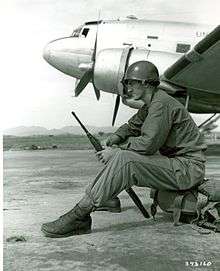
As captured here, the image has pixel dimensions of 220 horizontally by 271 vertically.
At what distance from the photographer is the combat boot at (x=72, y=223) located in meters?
3.15

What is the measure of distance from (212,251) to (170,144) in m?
0.92

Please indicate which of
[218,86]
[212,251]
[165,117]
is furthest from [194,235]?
[218,86]

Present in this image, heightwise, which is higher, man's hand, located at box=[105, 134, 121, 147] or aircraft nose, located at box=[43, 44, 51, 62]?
aircraft nose, located at box=[43, 44, 51, 62]

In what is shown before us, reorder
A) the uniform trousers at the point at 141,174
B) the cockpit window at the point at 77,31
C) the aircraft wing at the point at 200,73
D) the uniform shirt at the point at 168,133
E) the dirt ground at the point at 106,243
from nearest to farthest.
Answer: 1. the dirt ground at the point at 106,243
2. the uniform trousers at the point at 141,174
3. the uniform shirt at the point at 168,133
4. the aircraft wing at the point at 200,73
5. the cockpit window at the point at 77,31

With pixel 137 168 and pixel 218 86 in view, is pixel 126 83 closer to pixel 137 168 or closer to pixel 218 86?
pixel 137 168

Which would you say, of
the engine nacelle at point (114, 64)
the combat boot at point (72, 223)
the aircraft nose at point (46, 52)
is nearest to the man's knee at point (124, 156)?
the combat boot at point (72, 223)

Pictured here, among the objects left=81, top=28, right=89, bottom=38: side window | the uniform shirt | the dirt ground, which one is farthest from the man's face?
left=81, top=28, right=89, bottom=38: side window

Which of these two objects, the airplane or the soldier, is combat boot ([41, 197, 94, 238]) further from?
the airplane

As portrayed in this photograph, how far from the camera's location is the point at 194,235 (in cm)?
321

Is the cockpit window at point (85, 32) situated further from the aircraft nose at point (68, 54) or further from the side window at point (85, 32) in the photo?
the aircraft nose at point (68, 54)

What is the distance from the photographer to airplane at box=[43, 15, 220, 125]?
8.09 metres

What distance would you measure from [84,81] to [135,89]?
7.59 m

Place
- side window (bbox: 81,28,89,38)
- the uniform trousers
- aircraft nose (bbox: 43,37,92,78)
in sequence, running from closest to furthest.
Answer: the uniform trousers, aircraft nose (bbox: 43,37,92,78), side window (bbox: 81,28,89,38)

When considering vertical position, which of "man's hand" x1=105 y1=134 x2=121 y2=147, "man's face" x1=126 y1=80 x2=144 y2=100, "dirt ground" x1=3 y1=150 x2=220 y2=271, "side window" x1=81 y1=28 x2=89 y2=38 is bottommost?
"dirt ground" x1=3 y1=150 x2=220 y2=271
